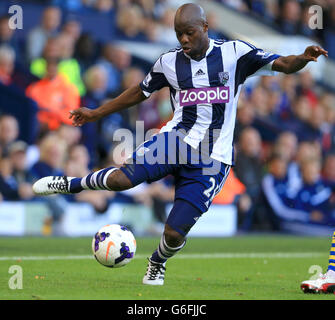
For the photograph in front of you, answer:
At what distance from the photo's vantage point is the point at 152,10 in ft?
57.9

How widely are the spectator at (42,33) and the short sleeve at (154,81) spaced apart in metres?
6.93

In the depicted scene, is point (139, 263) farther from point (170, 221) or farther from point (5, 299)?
point (5, 299)

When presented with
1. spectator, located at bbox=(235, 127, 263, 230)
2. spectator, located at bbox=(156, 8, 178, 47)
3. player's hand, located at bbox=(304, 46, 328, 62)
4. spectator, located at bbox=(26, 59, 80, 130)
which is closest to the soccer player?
player's hand, located at bbox=(304, 46, 328, 62)

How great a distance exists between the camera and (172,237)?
23.0ft

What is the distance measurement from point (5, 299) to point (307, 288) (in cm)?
246

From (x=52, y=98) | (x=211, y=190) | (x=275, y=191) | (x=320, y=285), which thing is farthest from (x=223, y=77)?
(x=275, y=191)

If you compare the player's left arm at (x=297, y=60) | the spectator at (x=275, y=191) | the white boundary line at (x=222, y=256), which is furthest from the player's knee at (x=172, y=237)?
the spectator at (x=275, y=191)

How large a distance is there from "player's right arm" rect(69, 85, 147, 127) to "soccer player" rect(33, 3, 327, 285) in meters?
0.33

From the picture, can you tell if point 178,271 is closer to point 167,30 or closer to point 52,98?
point 52,98

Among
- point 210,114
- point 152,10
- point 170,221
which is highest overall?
point 152,10

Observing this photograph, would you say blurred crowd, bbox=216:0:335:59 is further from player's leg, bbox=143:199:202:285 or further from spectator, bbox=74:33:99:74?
player's leg, bbox=143:199:202:285

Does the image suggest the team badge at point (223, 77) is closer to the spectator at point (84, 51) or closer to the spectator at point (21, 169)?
the spectator at point (21, 169)

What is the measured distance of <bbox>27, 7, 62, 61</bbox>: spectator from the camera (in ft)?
46.4
